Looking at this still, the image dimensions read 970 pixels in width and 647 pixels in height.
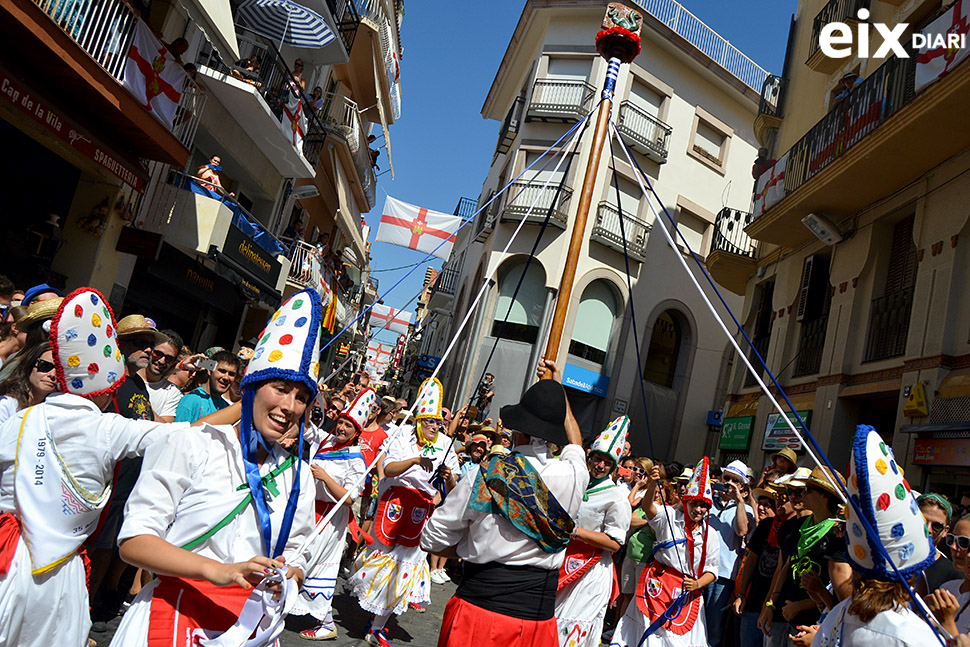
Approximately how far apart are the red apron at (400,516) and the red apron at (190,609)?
16.9ft

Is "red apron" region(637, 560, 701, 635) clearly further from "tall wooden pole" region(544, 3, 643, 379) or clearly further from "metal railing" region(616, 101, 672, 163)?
"metal railing" region(616, 101, 672, 163)

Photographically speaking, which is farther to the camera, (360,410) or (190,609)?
(360,410)

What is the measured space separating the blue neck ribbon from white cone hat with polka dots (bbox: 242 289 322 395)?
0.28 ft

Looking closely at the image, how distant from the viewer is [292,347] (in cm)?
257

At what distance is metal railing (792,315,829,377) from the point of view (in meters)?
13.9

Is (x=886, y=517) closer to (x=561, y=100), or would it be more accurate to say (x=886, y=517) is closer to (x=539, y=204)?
(x=539, y=204)

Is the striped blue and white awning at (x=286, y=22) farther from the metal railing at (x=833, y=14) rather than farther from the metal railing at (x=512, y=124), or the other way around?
the metal railing at (x=512, y=124)

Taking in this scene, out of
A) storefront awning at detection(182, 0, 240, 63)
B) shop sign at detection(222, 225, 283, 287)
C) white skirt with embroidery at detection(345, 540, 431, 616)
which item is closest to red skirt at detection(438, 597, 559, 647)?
white skirt with embroidery at detection(345, 540, 431, 616)

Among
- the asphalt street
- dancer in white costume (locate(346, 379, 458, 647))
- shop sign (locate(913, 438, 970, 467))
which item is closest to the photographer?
the asphalt street

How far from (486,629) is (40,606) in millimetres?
1942

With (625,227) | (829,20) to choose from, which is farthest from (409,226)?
(829,20)

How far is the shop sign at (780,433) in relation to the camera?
43.5ft

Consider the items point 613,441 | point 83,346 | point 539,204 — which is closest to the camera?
point 83,346

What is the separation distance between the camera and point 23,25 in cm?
859
